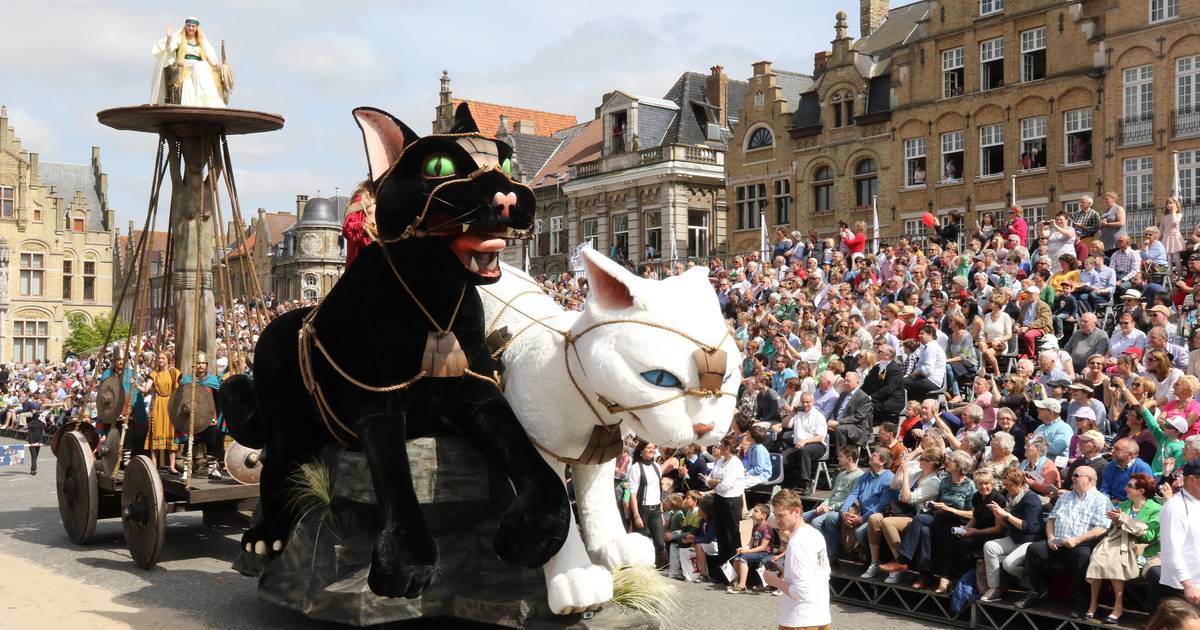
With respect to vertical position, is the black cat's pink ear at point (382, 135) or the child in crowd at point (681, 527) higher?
the black cat's pink ear at point (382, 135)

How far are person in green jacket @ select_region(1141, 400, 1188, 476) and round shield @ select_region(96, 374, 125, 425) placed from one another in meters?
9.13

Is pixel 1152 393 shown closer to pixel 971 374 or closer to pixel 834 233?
pixel 971 374

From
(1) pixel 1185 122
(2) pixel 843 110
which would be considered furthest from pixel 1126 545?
(2) pixel 843 110

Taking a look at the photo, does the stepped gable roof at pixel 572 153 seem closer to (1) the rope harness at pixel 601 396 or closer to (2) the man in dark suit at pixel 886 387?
Answer: (2) the man in dark suit at pixel 886 387

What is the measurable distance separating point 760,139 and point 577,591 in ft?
111

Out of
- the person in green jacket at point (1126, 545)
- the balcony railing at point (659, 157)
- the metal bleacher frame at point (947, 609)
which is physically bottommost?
the metal bleacher frame at point (947, 609)

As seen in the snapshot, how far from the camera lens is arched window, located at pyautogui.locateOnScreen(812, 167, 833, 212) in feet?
117

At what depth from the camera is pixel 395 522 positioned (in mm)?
5973

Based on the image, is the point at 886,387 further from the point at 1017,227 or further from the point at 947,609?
the point at 1017,227

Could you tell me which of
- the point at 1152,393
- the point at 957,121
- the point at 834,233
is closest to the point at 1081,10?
the point at 957,121

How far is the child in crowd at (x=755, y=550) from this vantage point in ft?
36.3

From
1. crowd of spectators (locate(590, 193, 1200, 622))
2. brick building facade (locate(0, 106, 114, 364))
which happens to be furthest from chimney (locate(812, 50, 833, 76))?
brick building facade (locate(0, 106, 114, 364))

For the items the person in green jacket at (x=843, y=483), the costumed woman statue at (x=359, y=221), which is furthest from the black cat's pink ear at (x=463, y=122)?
the person in green jacket at (x=843, y=483)

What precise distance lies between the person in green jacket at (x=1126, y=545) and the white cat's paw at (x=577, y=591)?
181 inches
